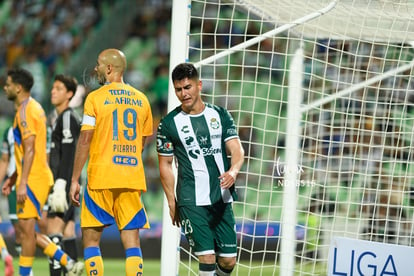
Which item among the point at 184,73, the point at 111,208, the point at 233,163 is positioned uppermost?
the point at 184,73

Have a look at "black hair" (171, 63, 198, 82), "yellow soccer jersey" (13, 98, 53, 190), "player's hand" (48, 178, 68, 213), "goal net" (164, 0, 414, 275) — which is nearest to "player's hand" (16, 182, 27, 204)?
"yellow soccer jersey" (13, 98, 53, 190)

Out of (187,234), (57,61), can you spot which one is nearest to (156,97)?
(57,61)

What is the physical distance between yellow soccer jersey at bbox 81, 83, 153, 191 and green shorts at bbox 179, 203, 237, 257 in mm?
448

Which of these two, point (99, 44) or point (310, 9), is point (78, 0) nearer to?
point (99, 44)

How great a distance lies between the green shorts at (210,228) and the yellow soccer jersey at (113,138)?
1.47 feet

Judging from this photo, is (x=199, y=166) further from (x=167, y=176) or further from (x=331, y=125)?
(x=331, y=125)

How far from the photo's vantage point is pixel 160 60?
618 inches

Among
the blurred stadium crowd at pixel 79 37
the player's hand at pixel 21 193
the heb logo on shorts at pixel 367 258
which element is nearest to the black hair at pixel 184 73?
the heb logo on shorts at pixel 367 258

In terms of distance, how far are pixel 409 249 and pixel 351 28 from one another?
217 centimetres

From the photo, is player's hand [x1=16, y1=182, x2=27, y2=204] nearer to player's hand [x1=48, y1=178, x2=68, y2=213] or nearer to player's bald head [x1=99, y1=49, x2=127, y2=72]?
player's hand [x1=48, y1=178, x2=68, y2=213]

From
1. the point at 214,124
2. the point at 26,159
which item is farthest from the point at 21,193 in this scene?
the point at 214,124

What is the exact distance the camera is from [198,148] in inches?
250

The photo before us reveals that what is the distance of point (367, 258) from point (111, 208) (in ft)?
6.88

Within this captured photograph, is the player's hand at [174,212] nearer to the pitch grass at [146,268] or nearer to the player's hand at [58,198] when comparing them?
the player's hand at [58,198]
